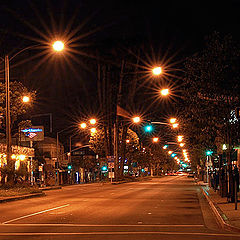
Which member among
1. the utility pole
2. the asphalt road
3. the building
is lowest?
the asphalt road

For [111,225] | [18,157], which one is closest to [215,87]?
[111,225]

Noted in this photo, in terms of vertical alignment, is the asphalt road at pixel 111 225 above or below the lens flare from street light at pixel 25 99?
below

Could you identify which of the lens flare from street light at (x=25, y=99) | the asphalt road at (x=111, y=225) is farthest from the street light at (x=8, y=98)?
the asphalt road at (x=111, y=225)

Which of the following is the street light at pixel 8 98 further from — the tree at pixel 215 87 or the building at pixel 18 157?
the tree at pixel 215 87

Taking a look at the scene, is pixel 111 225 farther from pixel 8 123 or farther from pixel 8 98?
pixel 8 98

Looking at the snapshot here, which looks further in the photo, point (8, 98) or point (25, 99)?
point (25, 99)

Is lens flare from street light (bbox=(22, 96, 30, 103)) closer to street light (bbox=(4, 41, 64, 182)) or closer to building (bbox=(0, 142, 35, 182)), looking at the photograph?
street light (bbox=(4, 41, 64, 182))

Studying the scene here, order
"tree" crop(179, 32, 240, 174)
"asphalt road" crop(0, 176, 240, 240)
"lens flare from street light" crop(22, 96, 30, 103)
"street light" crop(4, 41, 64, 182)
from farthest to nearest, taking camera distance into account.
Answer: "lens flare from street light" crop(22, 96, 30, 103) < "street light" crop(4, 41, 64, 182) < "tree" crop(179, 32, 240, 174) < "asphalt road" crop(0, 176, 240, 240)

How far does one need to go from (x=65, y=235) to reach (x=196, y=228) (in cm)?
408

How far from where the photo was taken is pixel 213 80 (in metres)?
20.8

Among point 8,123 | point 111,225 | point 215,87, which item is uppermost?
point 215,87

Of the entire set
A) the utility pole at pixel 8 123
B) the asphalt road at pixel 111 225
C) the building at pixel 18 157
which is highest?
the utility pole at pixel 8 123

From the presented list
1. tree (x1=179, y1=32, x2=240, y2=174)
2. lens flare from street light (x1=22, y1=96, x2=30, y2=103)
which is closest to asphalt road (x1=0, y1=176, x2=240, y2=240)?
tree (x1=179, y1=32, x2=240, y2=174)

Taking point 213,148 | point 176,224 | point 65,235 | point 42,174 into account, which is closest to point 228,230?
point 176,224
